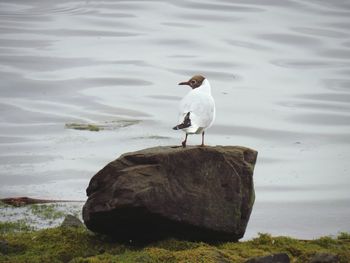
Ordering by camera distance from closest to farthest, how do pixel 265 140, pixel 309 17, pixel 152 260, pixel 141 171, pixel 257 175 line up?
pixel 152 260, pixel 141 171, pixel 257 175, pixel 265 140, pixel 309 17

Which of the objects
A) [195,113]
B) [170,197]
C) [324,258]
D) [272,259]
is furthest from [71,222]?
[324,258]

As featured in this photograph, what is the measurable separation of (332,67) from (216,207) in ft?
49.0

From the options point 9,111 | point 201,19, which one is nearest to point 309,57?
point 201,19

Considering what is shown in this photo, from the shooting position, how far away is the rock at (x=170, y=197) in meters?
7.73

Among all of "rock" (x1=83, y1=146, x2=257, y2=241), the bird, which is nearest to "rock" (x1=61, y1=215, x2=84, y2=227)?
"rock" (x1=83, y1=146, x2=257, y2=241)

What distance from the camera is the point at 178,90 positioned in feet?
62.3

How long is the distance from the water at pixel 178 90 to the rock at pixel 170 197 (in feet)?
6.58

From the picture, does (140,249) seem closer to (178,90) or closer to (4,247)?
(4,247)

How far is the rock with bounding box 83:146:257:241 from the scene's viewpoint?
773 cm

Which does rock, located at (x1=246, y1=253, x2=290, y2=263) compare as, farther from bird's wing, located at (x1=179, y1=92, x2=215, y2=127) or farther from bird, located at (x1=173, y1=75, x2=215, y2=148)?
bird's wing, located at (x1=179, y1=92, x2=215, y2=127)

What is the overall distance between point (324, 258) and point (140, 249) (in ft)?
6.47

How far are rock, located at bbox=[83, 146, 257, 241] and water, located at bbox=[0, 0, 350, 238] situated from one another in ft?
6.58

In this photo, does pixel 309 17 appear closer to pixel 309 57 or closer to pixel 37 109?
pixel 309 57

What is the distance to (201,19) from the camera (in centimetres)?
2795
